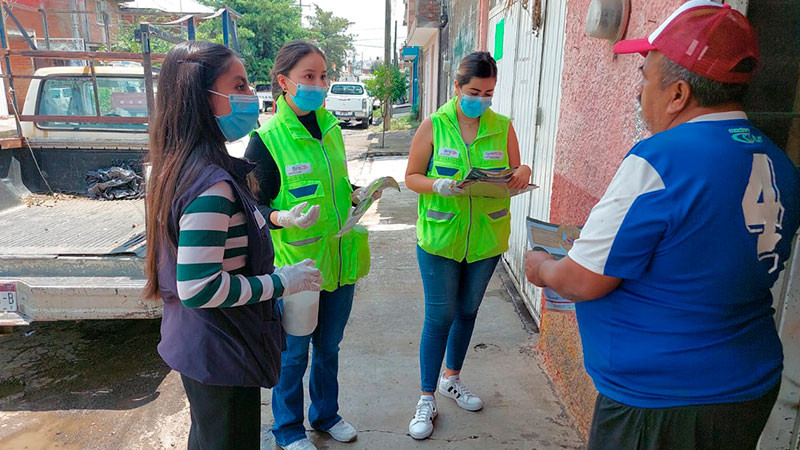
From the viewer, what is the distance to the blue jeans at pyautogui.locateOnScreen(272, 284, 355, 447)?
2375 mm

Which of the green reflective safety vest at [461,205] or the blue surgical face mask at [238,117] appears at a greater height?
the blue surgical face mask at [238,117]

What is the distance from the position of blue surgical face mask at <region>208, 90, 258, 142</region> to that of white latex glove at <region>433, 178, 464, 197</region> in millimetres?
966

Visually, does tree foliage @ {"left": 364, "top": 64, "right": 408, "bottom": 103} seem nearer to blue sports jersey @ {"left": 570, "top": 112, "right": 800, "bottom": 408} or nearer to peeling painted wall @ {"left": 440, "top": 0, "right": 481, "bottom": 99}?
peeling painted wall @ {"left": 440, "top": 0, "right": 481, "bottom": 99}

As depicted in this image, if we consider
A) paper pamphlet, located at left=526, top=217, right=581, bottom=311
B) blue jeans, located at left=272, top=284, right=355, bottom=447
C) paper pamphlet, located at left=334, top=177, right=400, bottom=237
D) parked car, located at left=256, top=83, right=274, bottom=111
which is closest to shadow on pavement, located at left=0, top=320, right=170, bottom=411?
blue jeans, located at left=272, top=284, right=355, bottom=447

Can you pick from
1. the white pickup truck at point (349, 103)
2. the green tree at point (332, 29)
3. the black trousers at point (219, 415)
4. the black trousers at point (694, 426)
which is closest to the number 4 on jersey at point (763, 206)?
the black trousers at point (694, 426)

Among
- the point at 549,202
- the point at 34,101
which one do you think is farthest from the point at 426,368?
the point at 34,101

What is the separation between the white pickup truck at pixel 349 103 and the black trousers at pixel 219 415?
2029 centimetres

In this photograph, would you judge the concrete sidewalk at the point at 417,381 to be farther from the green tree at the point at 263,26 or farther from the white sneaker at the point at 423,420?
the green tree at the point at 263,26

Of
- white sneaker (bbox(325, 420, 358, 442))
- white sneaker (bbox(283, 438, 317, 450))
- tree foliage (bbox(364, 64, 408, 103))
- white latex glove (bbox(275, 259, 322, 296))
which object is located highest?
tree foliage (bbox(364, 64, 408, 103))

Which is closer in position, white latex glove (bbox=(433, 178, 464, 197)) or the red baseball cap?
the red baseball cap

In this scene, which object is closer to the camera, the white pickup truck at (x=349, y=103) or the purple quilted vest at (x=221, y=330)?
the purple quilted vest at (x=221, y=330)

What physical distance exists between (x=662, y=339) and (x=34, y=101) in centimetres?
545

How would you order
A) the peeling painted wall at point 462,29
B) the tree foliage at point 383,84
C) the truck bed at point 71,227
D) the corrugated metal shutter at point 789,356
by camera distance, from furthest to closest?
the tree foliage at point 383,84, the peeling painted wall at point 462,29, the truck bed at point 71,227, the corrugated metal shutter at point 789,356

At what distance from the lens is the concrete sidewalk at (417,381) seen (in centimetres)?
266
